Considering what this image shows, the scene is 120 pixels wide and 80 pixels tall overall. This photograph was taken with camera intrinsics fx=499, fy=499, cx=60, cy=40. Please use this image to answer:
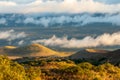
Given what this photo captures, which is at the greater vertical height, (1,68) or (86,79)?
(1,68)

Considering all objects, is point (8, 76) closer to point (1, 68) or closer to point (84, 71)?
point (1, 68)

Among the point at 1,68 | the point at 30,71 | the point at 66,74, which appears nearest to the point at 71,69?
the point at 66,74

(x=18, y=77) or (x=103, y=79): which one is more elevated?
(x=18, y=77)

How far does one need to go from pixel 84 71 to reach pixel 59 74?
10.9 meters

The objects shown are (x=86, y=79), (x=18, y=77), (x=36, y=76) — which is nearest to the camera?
(x=18, y=77)

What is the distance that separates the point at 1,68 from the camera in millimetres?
139000

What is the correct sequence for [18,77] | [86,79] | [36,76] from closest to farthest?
[18,77] → [36,76] → [86,79]

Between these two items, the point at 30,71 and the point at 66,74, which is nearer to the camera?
the point at 30,71

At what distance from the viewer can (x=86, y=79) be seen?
620 ft

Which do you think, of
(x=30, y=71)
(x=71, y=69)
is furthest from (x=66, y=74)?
(x=30, y=71)

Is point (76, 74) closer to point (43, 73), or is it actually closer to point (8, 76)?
point (43, 73)

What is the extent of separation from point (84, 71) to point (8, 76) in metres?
63.8

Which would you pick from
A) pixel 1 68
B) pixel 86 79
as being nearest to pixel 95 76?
pixel 86 79

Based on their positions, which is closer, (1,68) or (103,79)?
(1,68)
